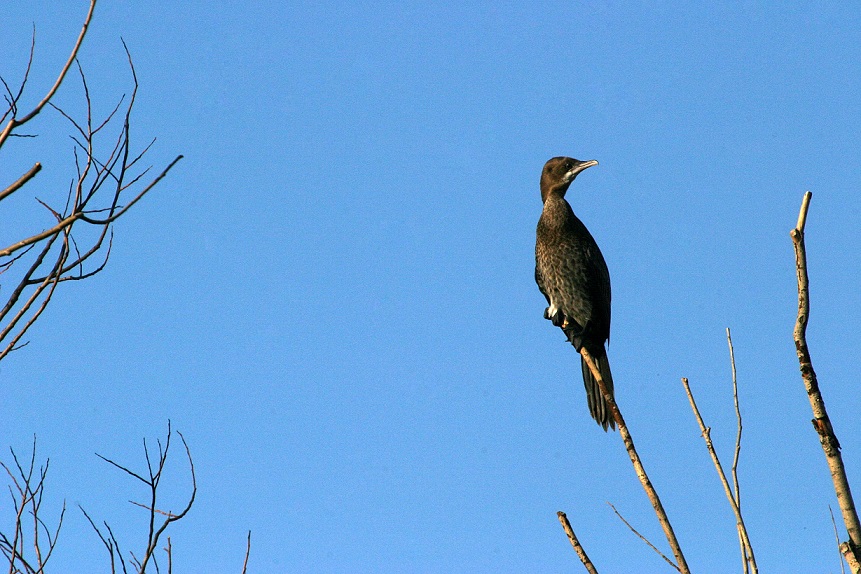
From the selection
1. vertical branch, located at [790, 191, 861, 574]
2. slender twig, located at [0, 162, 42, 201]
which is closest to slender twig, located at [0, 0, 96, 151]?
slender twig, located at [0, 162, 42, 201]

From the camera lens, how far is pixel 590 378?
21.6 ft

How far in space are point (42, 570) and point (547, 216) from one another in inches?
188

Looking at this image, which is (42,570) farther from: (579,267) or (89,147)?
(579,267)

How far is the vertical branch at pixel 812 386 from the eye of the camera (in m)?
1.95

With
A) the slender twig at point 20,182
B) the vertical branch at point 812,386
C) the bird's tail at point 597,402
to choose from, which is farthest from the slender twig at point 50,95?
the bird's tail at point 597,402

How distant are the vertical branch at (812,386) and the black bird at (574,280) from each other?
15.3 feet

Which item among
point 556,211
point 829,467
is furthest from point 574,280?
point 829,467

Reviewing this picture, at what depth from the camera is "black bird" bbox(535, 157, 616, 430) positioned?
22.9ft

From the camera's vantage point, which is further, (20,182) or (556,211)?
(556,211)

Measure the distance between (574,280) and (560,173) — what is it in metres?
1.02

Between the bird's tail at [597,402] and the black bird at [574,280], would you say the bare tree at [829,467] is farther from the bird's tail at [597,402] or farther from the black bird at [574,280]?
the black bird at [574,280]

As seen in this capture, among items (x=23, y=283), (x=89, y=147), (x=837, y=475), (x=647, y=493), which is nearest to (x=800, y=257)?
(x=837, y=475)

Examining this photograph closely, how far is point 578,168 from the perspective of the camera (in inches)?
290

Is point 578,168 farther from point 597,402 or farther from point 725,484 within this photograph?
point 725,484
